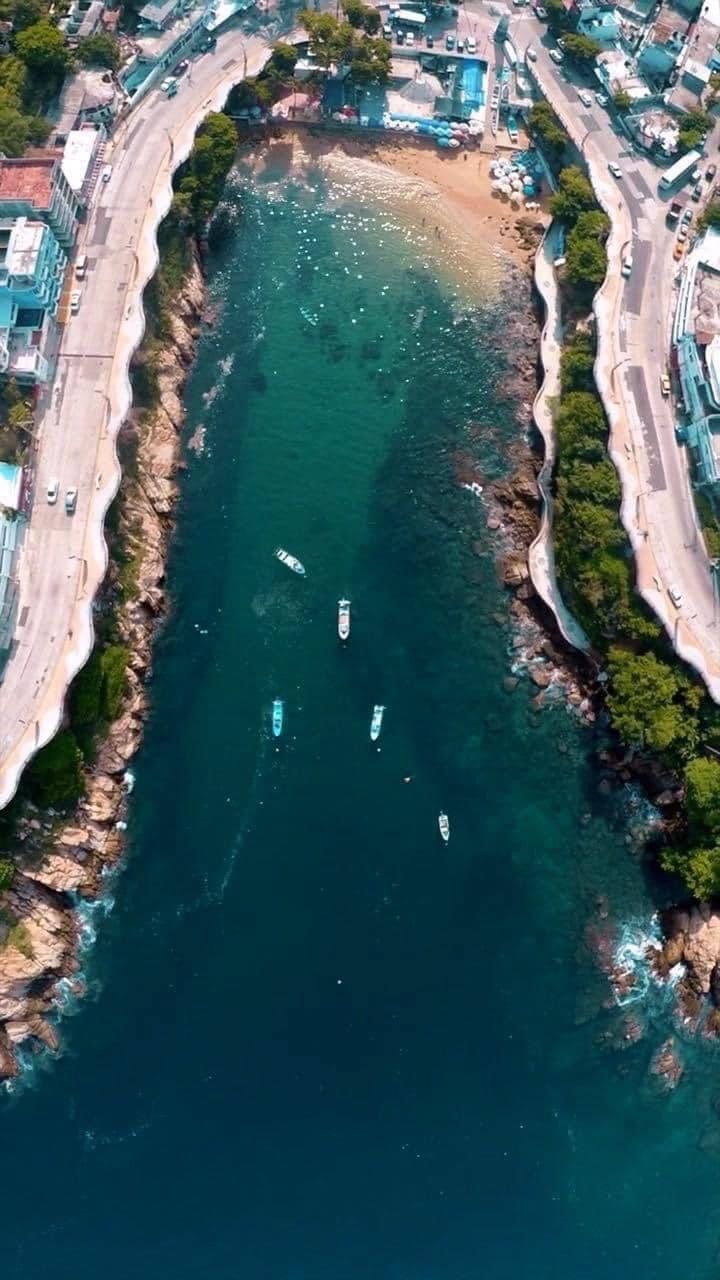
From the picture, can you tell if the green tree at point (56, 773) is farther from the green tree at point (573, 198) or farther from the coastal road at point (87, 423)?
the green tree at point (573, 198)

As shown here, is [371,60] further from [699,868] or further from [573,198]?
[699,868]

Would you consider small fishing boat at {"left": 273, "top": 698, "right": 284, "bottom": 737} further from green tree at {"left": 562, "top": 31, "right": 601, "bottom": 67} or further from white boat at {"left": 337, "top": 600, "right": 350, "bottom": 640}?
green tree at {"left": 562, "top": 31, "right": 601, "bottom": 67}

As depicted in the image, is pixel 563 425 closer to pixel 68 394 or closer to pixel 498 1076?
pixel 68 394

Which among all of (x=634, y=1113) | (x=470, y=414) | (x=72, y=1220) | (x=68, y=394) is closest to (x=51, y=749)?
(x=68, y=394)

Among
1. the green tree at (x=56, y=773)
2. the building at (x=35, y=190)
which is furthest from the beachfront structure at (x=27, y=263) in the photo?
the green tree at (x=56, y=773)

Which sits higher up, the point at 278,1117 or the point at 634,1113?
the point at 634,1113

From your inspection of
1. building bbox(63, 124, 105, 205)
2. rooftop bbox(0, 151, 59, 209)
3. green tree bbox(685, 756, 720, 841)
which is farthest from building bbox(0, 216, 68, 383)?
green tree bbox(685, 756, 720, 841)
